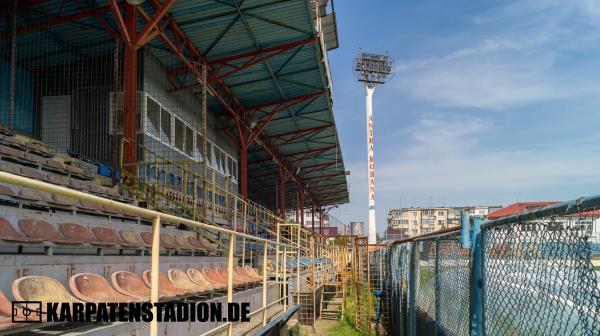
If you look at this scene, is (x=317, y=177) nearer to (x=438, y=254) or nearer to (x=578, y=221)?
(x=438, y=254)

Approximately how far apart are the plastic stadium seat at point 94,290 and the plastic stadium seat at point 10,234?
0.92m

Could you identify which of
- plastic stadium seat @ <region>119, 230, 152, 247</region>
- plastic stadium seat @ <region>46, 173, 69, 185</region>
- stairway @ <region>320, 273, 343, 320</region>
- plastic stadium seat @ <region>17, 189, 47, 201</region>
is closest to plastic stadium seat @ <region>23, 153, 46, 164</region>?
plastic stadium seat @ <region>46, 173, 69, 185</region>

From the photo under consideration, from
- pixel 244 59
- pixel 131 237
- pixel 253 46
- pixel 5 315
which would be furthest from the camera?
pixel 244 59

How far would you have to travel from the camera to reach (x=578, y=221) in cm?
227

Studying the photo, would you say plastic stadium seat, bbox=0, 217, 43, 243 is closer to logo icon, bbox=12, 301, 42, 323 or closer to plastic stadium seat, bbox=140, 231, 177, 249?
logo icon, bbox=12, 301, 42, 323

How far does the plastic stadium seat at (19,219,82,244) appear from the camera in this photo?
627 cm

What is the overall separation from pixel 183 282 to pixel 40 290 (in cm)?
263

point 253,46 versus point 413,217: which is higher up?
point 253,46

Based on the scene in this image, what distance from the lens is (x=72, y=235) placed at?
6.81 m

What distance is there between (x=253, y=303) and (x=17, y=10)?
946 centimetres

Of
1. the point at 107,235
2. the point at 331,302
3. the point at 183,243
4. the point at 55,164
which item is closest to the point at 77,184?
the point at 55,164

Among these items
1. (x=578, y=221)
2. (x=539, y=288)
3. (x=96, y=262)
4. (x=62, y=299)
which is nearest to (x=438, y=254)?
(x=539, y=288)

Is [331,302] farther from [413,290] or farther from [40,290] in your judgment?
[40,290]

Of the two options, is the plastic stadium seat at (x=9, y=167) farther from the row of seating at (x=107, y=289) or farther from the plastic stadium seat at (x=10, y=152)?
the row of seating at (x=107, y=289)
